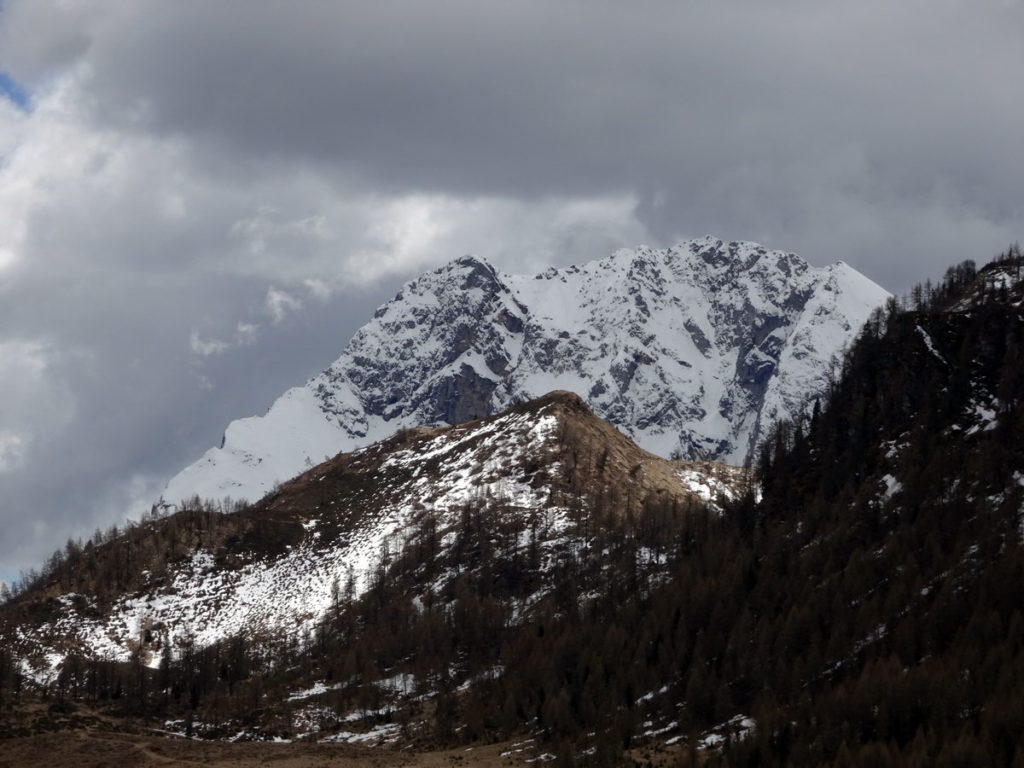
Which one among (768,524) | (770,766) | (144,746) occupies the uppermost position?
(768,524)

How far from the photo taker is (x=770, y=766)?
117312 mm

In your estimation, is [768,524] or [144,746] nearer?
[144,746]

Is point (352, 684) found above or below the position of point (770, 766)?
above

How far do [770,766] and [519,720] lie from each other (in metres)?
40.6

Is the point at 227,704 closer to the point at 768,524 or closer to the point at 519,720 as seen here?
the point at 519,720

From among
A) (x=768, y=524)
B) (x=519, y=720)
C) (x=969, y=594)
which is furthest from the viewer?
(x=768, y=524)

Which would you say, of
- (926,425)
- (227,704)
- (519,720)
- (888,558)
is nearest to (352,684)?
(227,704)

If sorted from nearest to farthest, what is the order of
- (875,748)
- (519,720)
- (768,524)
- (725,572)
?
(875,748) < (519,720) < (725,572) < (768,524)

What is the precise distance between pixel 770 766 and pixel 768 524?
74.4 m

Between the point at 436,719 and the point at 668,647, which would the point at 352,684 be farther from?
the point at 668,647

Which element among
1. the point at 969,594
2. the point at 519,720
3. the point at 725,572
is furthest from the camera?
the point at 725,572

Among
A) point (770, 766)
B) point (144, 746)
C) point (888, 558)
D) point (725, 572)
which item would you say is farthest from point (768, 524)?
point (144, 746)

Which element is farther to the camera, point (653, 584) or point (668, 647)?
point (653, 584)

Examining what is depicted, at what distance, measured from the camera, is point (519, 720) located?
151250 millimetres
